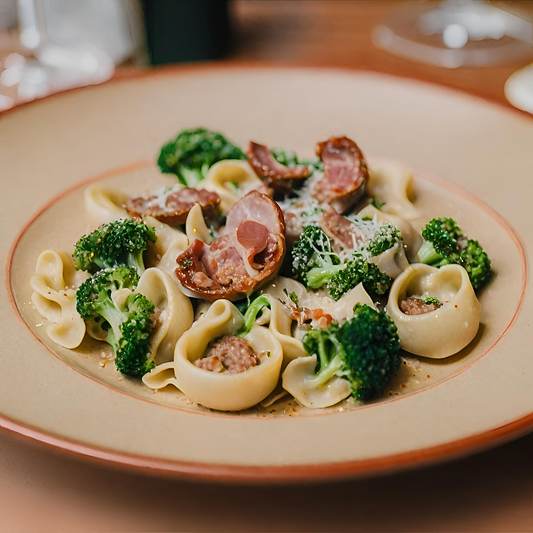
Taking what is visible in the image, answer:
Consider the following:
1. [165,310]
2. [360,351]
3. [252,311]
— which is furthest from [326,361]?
[165,310]

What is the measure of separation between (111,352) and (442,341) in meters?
1.69

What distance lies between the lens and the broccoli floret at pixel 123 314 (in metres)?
3.25

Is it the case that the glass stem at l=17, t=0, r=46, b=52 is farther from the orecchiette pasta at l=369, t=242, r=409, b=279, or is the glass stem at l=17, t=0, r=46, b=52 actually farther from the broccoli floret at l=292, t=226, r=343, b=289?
the orecchiette pasta at l=369, t=242, r=409, b=279

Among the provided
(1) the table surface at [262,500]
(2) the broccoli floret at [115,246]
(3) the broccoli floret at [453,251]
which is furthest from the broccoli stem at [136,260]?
(3) the broccoli floret at [453,251]

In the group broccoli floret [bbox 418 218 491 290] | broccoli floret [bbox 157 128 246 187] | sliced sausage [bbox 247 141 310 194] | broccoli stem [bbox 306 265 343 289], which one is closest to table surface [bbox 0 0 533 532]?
broccoli floret [bbox 418 218 491 290]

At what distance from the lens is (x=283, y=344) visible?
335cm

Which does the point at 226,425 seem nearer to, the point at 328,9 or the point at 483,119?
the point at 483,119

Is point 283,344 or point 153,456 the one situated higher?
point 153,456

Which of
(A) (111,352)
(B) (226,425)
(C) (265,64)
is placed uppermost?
(C) (265,64)

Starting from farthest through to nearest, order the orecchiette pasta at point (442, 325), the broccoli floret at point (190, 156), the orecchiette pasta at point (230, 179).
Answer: the broccoli floret at point (190, 156) < the orecchiette pasta at point (230, 179) < the orecchiette pasta at point (442, 325)

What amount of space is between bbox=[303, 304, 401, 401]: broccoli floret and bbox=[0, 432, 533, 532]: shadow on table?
0.51 metres

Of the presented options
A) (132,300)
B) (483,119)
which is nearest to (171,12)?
(483,119)

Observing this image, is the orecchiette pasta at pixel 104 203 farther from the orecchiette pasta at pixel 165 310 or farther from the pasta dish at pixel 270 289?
the orecchiette pasta at pixel 165 310

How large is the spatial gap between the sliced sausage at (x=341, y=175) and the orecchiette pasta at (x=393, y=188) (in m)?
0.21
